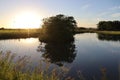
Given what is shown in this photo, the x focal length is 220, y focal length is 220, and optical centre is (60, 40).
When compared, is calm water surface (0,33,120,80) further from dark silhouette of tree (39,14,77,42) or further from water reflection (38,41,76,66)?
dark silhouette of tree (39,14,77,42)

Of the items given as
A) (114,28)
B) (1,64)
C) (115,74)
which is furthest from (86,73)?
(114,28)

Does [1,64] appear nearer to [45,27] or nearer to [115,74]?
[115,74]

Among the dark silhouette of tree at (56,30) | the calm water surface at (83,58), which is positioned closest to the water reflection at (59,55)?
the calm water surface at (83,58)

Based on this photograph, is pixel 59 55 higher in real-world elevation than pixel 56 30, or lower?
lower

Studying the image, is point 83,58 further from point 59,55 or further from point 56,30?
point 56,30

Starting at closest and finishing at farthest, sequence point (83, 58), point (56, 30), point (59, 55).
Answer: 1. point (83, 58)
2. point (59, 55)
3. point (56, 30)

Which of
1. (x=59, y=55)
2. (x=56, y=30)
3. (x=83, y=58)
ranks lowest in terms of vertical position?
(x=59, y=55)

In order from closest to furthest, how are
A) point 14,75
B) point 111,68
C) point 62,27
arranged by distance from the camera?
point 14,75 < point 111,68 < point 62,27

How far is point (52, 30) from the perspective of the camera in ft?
217

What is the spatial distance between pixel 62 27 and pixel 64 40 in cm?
584

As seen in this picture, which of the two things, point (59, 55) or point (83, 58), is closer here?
point (83, 58)

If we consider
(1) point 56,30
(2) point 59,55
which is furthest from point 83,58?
(1) point 56,30

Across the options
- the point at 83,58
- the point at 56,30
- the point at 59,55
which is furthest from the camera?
the point at 56,30

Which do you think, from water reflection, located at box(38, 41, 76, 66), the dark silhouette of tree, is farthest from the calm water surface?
the dark silhouette of tree
